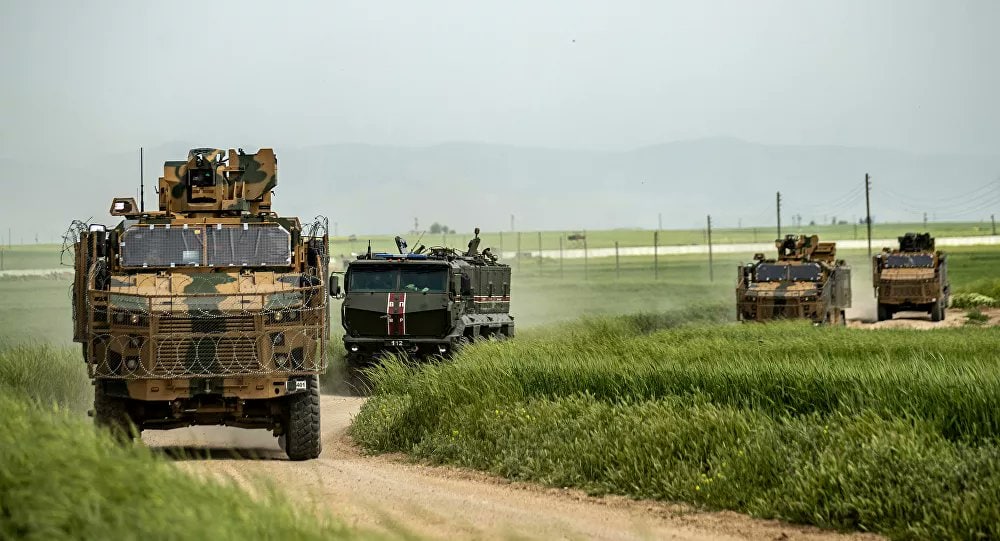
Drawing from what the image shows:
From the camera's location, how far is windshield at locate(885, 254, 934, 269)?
49.3 meters

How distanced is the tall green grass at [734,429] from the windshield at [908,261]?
1200 inches

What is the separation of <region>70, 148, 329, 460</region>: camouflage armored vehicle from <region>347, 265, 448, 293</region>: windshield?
9846mm

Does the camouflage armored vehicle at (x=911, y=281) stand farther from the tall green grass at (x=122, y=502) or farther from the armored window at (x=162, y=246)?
the tall green grass at (x=122, y=502)

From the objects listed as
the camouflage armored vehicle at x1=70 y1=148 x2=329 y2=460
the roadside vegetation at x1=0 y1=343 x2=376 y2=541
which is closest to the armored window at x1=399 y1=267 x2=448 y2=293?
the camouflage armored vehicle at x1=70 y1=148 x2=329 y2=460

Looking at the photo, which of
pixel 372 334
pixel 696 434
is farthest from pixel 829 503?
pixel 372 334

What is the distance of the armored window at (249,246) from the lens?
667 inches

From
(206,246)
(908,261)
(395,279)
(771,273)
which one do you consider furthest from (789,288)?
(206,246)

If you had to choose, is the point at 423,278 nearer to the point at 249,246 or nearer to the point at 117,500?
the point at 249,246

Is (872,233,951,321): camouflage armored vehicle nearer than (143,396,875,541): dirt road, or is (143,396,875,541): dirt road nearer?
(143,396,875,541): dirt road

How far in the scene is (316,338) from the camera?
1589cm

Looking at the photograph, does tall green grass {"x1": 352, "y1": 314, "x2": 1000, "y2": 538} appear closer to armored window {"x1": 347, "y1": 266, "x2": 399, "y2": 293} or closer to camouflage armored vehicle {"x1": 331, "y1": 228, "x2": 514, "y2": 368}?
camouflage armored vehicle {"x1": 331, "y1": 228, "x2": 514, "y2": 368}

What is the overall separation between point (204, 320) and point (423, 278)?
1226 cm

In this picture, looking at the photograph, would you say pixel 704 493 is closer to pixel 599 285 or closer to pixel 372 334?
pixel 372 334

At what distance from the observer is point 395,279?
27578mm
